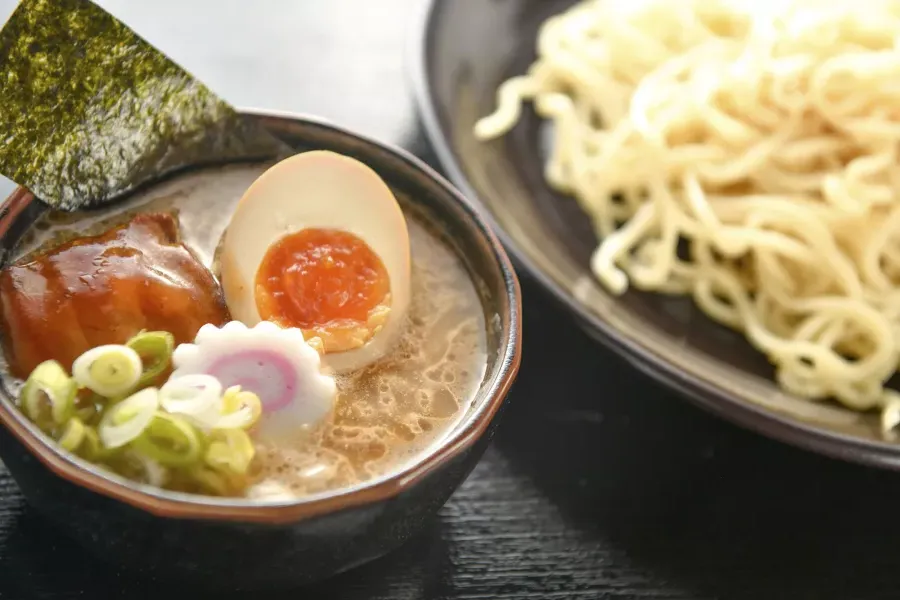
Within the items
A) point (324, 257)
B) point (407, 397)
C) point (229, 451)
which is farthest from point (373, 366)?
point (229, 451)

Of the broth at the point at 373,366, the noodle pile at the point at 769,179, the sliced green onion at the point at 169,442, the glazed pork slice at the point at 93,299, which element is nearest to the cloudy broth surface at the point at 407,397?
the broth at the point at 373,366

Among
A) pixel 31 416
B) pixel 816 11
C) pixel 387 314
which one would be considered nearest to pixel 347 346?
pixel 387 314

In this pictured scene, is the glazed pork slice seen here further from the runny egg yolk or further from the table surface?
the table surface

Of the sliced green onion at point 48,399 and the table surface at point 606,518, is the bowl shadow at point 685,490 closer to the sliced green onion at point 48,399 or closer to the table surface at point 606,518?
the table surface at point 606,518

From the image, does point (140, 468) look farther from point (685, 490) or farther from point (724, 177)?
point (724, 177)

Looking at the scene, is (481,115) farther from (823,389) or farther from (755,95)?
(823,389)

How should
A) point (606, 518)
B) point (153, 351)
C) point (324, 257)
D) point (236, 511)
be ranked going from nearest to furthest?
point (236, 511), point (153, 351), point (324, 257), point (606, 518)
